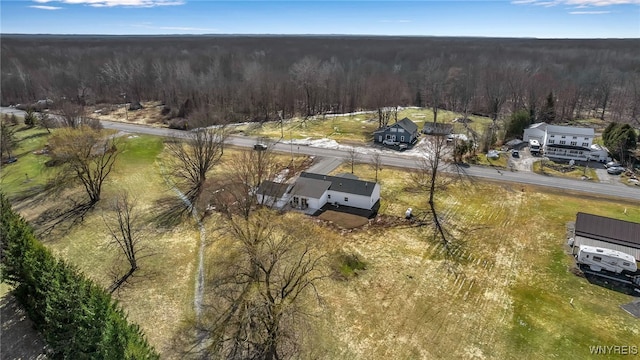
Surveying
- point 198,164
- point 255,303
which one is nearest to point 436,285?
point 255,303

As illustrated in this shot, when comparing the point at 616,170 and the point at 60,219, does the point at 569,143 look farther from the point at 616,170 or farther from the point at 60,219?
the point at 60,219

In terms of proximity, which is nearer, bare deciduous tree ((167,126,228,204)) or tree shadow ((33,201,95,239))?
tree shadow ((33,201,95,239))

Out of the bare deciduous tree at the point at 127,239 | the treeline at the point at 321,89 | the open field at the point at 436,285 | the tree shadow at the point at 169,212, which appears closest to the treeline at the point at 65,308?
the open field at the point at 436,285

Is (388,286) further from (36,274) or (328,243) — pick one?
(36,274)

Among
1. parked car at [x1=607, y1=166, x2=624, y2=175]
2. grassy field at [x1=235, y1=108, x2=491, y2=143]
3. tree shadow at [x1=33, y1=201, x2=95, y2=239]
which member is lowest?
tree shadow at [x1=33, y1=201, x2=95, y2=239]

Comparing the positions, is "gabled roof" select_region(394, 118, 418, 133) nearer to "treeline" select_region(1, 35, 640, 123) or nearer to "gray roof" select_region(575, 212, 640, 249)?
"treeline" select_region(1, 35, 640, 123)

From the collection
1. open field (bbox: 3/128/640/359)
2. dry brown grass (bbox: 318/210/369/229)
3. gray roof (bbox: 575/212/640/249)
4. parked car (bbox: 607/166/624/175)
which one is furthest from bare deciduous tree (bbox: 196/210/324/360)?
parked car (bbox: 607/166/624/175)
